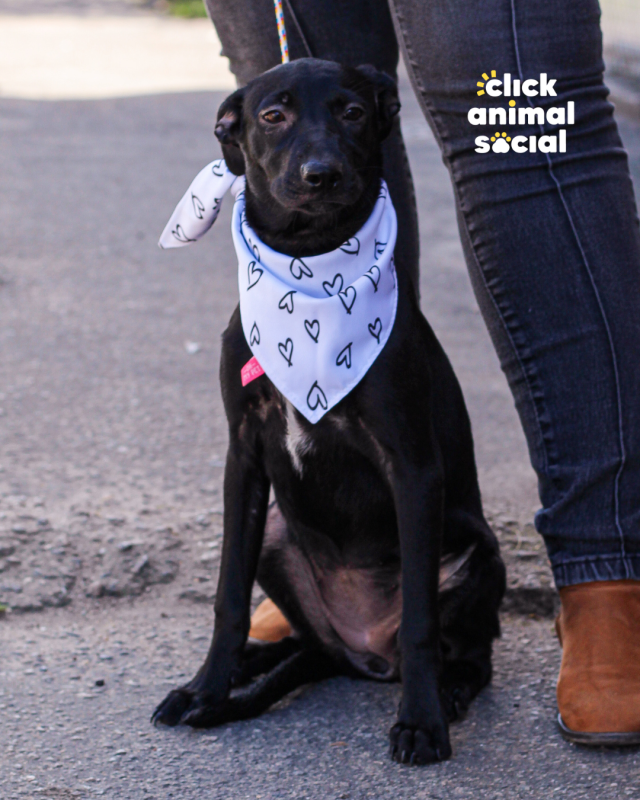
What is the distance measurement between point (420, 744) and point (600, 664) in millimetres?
345

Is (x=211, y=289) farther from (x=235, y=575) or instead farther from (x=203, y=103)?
(x=203, y=103)

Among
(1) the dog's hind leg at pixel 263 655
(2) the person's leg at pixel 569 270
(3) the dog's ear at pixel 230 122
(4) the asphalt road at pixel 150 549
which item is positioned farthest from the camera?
(3) the dog's ear at pixel 230 122

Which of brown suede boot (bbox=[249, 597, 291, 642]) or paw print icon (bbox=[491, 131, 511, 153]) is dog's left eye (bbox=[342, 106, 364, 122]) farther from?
brown suede boot (bbox=[249, 597, 291, 642])

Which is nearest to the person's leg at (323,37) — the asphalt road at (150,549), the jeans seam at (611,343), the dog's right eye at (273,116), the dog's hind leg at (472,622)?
the dog's right eye at (273,116)

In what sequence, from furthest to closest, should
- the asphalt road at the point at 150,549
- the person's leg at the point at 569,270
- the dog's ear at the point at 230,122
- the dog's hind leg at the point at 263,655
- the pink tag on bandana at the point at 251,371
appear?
1. the dog's ear at the point at 230,122
2. the dog's hind leg at the point at 263,655
3. the pink tag on bandana at the point at 251,371
4. the person's leg at the point at 569,270
5. the asphalt road at the point at 150,549

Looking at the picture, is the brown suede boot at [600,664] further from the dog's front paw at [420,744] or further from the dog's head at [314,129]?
the dog's head at [314,129]

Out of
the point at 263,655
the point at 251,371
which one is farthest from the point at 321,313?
the point at 263,655

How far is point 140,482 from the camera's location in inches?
111

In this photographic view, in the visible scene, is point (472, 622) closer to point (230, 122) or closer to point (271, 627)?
point (271, 627)

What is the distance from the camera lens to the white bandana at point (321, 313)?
1822 mm

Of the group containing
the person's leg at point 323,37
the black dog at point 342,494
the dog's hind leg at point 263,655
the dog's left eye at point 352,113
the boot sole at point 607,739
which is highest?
the person's leg at point 323,37

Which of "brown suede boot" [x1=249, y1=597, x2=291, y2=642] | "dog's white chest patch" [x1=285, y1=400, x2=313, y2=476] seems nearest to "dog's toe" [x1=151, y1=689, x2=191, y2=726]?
"brown suede boot" [x1=249, y1=597, x2=291, y2=642]

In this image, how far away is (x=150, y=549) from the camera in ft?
8.05

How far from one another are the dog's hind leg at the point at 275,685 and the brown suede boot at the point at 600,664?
1.45ft
